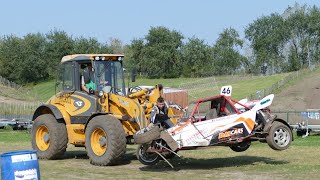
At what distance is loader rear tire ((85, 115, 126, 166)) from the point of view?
49.4 feet

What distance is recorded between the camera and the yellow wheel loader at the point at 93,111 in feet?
51.0

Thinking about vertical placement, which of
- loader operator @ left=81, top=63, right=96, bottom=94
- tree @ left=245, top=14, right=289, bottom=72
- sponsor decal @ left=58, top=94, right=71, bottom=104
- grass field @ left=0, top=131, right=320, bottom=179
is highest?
tree @ left=245, top=14, right=289, bottom=72

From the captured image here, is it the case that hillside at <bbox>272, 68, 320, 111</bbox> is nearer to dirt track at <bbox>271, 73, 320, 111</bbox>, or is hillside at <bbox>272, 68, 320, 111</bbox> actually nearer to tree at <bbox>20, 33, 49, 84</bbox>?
dirt track at <bbox>271, 73, 320, 111</bbox>

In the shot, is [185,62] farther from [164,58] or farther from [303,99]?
[303,99]

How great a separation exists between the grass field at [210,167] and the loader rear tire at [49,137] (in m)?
0.34

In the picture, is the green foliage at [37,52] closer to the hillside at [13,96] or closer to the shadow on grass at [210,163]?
the hillside at [13,96]

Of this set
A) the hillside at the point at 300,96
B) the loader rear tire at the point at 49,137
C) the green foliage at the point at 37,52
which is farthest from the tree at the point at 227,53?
the loader rear tire at the point at 49,137

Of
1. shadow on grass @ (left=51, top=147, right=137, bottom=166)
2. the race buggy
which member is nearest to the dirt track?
shadow on grass @ (left=51, top=147, right=137, bottom=166)

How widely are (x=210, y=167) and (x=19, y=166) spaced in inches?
265

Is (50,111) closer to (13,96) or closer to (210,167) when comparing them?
(210,167)

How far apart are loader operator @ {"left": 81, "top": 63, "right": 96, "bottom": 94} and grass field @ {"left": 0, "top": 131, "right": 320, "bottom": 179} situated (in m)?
1.99

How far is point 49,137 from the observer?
17.5 m

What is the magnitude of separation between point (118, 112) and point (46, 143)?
3.03 meters

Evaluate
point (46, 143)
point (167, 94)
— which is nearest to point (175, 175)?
point (46, 143)
